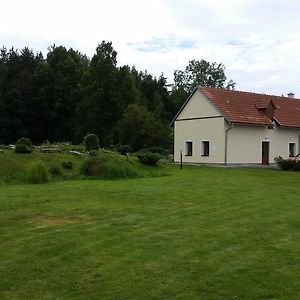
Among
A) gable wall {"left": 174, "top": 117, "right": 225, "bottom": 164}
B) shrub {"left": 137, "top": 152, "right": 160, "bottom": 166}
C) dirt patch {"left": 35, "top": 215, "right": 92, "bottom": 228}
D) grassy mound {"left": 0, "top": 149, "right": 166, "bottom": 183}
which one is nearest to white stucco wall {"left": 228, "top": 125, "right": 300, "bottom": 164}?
gable wall {"left": 174, "top": 117, "right": 225, "bottom": 164}

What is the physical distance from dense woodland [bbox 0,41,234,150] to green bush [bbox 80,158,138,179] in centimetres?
2414

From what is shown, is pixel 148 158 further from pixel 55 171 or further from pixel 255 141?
pixel 255 141

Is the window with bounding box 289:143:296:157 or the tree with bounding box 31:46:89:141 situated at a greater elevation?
the tree with bounding box 31:46:89:141

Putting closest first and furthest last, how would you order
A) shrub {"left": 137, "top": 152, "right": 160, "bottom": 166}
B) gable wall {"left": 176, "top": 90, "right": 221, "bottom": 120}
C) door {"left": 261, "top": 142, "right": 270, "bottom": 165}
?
shrub {"left": 137, "top": 152, "right": 160, "bottom": 166}
gable wall {"left": 176, "top": 90, "right": 221, "bottom": 120}
door {"left": 261, "top": 142, "right": 270, "bottom": 165}

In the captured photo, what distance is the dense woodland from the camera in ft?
172

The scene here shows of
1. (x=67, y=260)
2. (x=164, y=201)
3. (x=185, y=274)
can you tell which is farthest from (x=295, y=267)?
(x=164, y=201)

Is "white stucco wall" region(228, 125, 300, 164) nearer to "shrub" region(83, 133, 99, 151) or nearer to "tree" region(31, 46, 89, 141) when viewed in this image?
"shrub" region(83, 133, 99, 151)

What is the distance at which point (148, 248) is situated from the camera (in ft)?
27.9

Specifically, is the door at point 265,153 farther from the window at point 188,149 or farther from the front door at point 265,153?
the window at point 188,149

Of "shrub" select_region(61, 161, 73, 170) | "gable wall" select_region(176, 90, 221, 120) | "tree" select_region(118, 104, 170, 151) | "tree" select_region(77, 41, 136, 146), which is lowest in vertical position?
"shrub" select_region(61, 161, 73, 170)

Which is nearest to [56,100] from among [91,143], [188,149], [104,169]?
[188,149]

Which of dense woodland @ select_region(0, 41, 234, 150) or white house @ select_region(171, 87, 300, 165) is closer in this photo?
white house @ select_region(171, 87, 300, 165)

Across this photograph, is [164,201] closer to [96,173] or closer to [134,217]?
[134,217]

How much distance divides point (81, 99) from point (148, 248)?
190 feet
